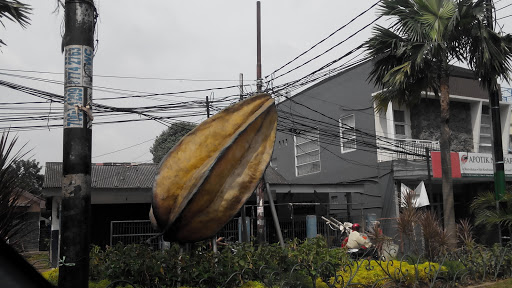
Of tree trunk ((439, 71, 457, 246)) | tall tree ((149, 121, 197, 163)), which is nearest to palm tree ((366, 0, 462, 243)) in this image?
tree trunk ((439, 71, 457, 246))

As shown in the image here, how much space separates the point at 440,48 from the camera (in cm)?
1287

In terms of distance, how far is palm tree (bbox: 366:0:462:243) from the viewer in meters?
12.7

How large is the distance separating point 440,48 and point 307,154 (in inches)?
569

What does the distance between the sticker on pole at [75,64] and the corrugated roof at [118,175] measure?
55.9 feet

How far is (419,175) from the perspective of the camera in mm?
20312

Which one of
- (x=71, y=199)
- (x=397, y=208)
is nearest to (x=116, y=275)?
(x=71, y=199)

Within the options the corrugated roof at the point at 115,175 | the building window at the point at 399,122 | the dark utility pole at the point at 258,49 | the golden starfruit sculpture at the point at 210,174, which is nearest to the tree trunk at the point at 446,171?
the dark utility pole at the point at 258,49

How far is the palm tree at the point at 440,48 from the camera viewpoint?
1259 cm

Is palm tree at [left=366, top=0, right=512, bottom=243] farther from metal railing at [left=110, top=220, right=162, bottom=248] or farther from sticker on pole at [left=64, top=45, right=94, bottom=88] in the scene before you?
sticker on pole at [left=64, top=45, right=94, bottom=88]

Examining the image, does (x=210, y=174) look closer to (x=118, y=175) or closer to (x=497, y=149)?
(x=497, y=149)

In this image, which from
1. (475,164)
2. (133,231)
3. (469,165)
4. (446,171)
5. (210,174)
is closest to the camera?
(210,174)

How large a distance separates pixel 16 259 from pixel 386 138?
21051mm

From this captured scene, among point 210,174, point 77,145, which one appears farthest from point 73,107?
point 210,174

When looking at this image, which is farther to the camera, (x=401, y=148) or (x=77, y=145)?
(x=401, y=148)
